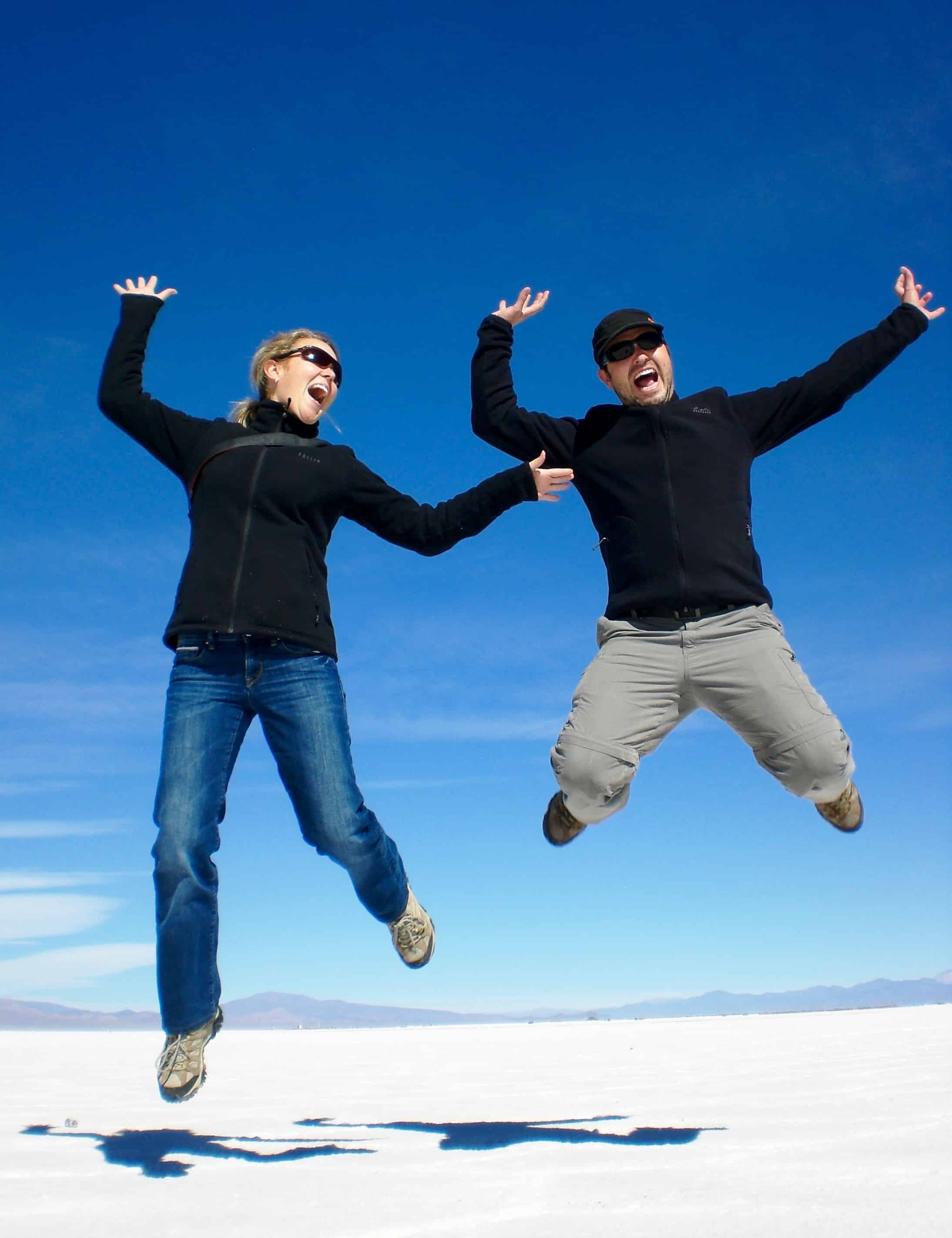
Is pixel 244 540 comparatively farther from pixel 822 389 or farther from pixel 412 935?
pixel 822 389

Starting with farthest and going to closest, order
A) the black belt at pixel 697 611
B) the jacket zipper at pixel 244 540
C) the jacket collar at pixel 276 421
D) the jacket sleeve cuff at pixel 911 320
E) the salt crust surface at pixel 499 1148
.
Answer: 1. the jacket sleeve cuff at pixel 911 320
2. the jacket collar at pixel 276 421
3. the black belt at pixel 697 611
4. the jacket zipper at pixel 244 540
5. the salt crust surface at pixel 499 1148

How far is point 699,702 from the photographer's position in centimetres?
478

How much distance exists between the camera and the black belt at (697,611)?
467cm

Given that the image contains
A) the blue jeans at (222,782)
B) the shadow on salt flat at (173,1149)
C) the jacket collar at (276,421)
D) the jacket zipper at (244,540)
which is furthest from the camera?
the jacket collar at (276,421)

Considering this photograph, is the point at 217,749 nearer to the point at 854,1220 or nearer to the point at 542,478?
the point at 542,478

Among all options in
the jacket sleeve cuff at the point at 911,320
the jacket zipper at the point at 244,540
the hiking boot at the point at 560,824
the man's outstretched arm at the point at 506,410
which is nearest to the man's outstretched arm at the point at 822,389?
the jacket sleeve cuff at the point at 911,320

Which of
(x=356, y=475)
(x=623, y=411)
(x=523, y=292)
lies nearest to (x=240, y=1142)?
(x=356, y=475)

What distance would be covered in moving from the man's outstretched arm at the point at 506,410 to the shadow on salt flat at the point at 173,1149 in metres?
3.22

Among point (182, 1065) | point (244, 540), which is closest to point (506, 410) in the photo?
point (244, 540)

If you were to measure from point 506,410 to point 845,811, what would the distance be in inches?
101

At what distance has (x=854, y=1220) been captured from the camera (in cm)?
281

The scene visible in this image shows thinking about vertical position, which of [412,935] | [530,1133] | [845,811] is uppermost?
[845,811]

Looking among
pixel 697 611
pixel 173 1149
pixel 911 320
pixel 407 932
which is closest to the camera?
pixel 173 1149

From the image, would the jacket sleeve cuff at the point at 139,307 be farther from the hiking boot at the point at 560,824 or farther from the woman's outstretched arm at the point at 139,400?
the hiking boot at the point at 560,824
